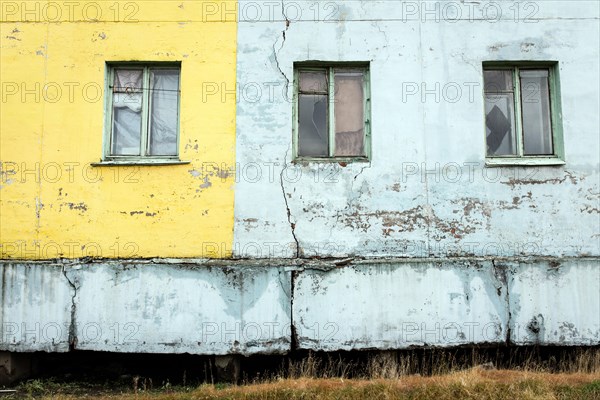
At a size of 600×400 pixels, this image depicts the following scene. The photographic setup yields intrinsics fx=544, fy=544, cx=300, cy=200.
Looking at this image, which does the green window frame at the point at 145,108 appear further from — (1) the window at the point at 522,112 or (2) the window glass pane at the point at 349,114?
(1) the window at the point at 522,112

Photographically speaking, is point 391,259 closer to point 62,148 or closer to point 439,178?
point 439,178

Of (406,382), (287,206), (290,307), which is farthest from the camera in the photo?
(287,206)

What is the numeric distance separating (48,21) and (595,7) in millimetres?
7187

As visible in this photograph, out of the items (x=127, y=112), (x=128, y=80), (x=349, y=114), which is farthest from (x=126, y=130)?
(x=349, y=114)

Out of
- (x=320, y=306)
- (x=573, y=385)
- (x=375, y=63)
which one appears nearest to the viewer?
(x=573, y=385)

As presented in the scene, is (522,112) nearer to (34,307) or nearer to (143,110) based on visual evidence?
(143,110)

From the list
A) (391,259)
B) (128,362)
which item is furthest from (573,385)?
(128,362)

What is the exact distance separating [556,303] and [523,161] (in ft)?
5.93

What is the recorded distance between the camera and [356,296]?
661cm

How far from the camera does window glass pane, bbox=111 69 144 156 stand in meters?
7.17

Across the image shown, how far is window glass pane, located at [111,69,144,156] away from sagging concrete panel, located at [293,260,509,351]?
2844 mm

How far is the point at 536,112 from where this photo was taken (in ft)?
23.7

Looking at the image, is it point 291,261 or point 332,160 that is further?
point 332,160

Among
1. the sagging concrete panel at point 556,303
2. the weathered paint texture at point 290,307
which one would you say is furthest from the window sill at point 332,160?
the sagging concrete panel at point 556,303
